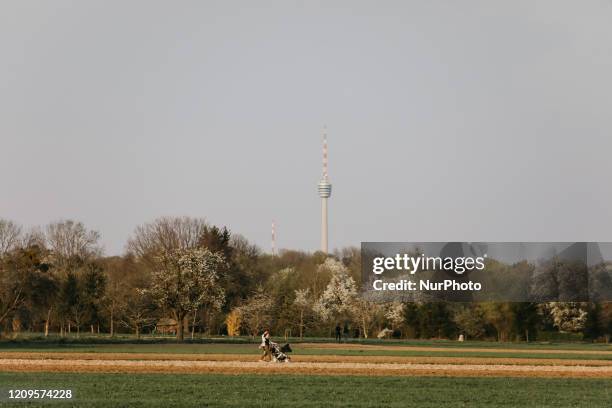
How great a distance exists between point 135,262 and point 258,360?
7147 cm

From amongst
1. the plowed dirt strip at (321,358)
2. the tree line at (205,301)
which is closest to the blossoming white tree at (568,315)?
the tree line at (205,301)

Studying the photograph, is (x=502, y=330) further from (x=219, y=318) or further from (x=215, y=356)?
(x=215, y=356)

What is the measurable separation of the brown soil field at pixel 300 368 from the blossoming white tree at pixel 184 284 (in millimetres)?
33183

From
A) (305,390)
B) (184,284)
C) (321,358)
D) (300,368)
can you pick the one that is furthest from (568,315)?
(305,390)

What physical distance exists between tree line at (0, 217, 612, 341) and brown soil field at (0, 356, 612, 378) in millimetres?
31633

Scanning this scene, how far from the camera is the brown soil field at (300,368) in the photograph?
38.7 m

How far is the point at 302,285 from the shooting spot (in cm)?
11175

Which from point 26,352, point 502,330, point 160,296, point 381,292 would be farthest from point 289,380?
point 381,292

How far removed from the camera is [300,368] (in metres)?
41.0

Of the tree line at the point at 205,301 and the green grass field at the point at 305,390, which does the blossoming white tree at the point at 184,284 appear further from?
the green grass field at the point at 305,390

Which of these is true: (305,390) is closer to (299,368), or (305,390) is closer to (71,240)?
(299,368)

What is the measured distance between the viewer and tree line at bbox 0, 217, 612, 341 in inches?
3105

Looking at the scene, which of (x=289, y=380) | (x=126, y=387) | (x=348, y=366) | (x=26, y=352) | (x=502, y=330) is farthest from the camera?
(x=502, y=330)

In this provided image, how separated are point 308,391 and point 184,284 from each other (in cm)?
5131
